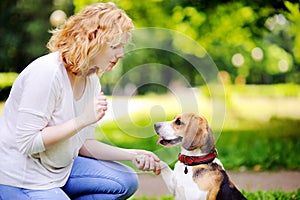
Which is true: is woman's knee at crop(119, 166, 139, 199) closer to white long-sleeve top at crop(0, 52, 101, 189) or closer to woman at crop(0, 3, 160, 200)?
woman at crop(0, 3, 160, 200)

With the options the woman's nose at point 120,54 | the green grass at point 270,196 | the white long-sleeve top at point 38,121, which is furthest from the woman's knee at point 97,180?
the green grass at point 270,196

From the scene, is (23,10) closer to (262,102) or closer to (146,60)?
(262,102)

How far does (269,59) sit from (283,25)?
0.95 m

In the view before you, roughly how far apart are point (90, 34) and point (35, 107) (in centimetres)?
34

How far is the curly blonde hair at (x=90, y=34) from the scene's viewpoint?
2.41 metres

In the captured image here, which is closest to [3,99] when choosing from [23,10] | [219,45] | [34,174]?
[23,10]

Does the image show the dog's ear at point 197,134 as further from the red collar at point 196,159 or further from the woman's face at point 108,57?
the woman's face at point 108,57

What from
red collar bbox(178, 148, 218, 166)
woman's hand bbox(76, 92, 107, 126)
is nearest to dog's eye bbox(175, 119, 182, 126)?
red collar bbox(178, 148, 218, 166)

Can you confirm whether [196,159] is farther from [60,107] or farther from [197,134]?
[60,107]

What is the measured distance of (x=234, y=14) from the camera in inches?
234

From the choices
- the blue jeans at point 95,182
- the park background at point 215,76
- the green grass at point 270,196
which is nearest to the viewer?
the park background at point 215,76

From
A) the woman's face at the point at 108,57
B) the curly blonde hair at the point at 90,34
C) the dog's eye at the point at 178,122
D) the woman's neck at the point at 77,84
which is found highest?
the curly blonde hair at the point at 90,34

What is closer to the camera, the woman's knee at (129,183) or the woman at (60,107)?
the woman at (60,107)

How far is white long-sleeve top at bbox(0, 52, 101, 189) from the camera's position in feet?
7.93
